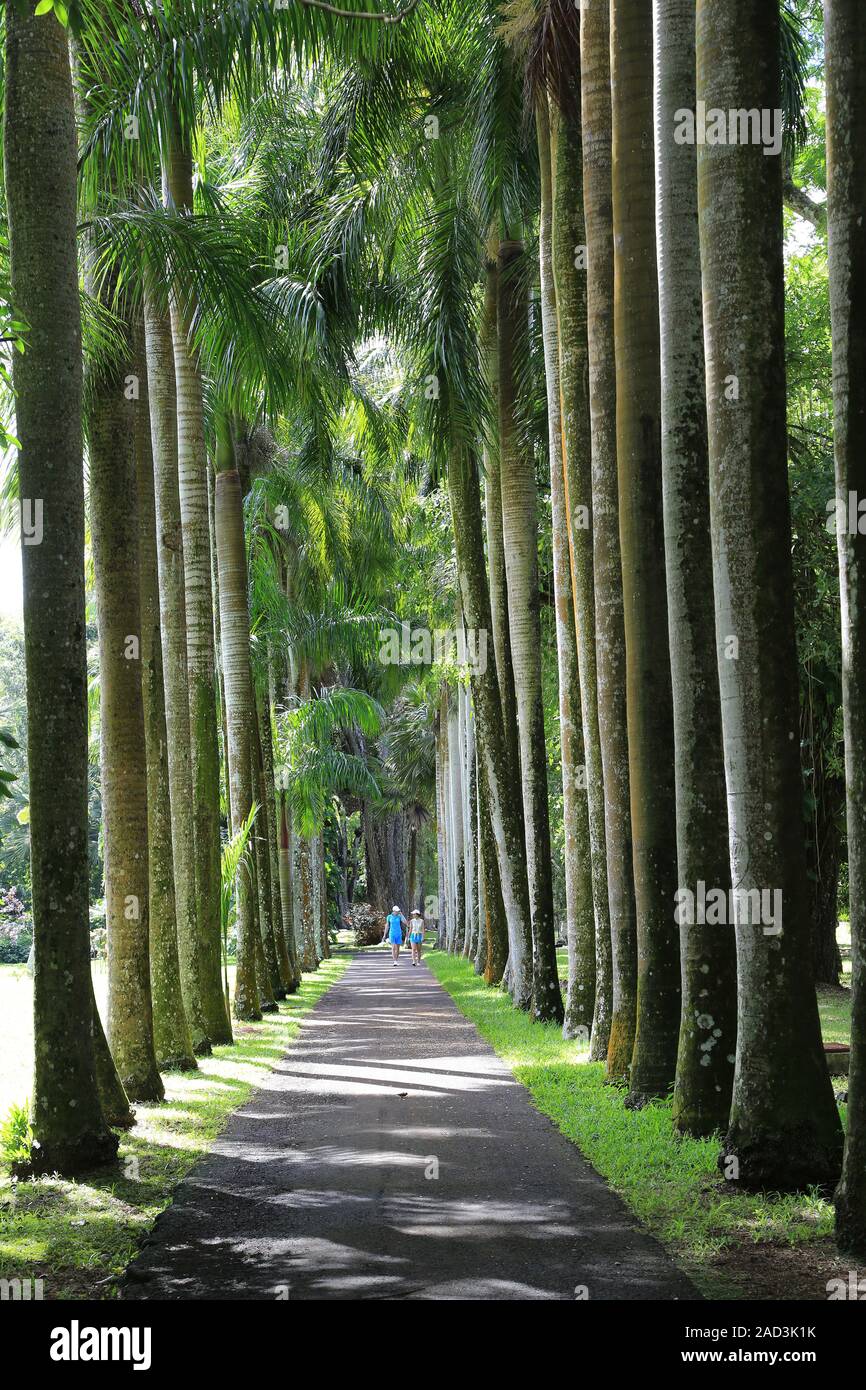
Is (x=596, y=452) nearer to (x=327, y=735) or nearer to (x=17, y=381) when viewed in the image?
(x=17, y=381)

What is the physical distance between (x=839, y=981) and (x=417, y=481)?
13.4m

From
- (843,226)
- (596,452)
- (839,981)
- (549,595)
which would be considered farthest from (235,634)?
(843,226)

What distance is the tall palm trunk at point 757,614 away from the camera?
26.7 feet

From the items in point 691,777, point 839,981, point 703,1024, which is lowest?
point 839,981

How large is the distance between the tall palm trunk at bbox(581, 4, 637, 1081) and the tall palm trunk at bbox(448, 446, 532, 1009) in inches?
306

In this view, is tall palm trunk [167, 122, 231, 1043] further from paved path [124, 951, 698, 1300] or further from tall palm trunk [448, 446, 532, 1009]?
tall palm trunk [448, 446, 532, 1009]

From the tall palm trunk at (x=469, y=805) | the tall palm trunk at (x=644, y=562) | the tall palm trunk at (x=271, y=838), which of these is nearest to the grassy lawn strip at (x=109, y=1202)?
the tall palm trunk at (x=644, y=562)

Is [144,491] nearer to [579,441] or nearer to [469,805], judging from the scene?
[579,441]

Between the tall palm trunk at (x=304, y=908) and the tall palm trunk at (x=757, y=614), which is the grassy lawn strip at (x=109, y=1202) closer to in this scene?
the tall palm trunk at (x=757, y=614)

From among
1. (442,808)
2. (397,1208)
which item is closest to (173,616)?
(397,1208)

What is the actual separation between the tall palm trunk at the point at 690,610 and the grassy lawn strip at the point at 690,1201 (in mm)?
555

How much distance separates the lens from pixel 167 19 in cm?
1192

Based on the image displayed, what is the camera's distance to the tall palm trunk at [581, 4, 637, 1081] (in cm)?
1254

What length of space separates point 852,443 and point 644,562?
4.06 metres
